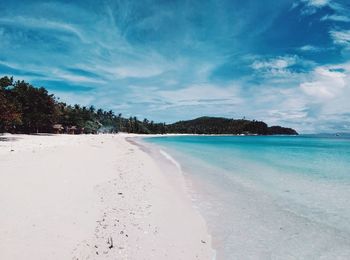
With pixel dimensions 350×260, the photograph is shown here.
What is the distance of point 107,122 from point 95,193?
487 ft

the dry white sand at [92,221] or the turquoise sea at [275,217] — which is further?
the turquoise sea at [275,217]

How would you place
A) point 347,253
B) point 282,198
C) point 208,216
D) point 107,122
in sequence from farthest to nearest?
point 107,122 < point 282,198 < point 208,216 < point 347,253

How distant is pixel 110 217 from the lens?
6.80 metres

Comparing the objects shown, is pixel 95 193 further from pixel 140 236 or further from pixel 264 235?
pixel 264 235

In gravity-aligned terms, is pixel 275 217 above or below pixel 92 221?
below

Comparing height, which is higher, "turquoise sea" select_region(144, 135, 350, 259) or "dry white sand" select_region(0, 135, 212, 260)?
"dry white sand" select_region(0, 135, 212, 260)

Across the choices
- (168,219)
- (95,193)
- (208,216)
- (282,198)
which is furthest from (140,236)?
(282,198)

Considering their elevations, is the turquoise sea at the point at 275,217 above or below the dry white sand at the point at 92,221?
below

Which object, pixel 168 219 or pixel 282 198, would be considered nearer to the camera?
pixel 168 219

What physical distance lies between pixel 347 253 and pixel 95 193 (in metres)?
6.81

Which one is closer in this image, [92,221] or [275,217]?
[92,221]

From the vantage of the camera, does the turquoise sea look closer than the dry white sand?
No

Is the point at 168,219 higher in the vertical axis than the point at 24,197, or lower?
lower

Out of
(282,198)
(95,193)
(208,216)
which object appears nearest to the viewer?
(208,216)
